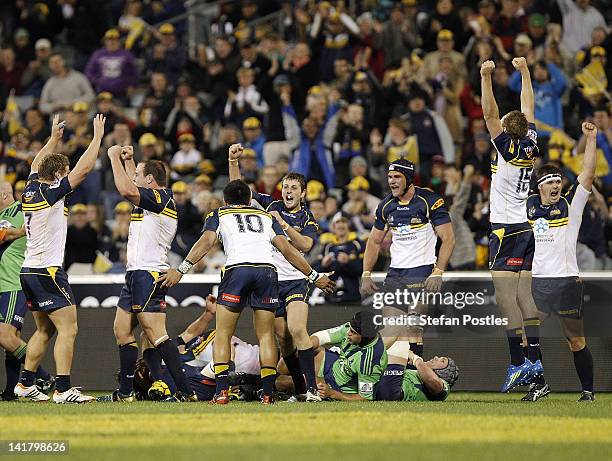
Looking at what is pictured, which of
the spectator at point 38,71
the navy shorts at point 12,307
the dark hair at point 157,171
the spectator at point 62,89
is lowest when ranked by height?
the navy shorts at point 12,307

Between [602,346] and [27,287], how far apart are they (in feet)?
22.9

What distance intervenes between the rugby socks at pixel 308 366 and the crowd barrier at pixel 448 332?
2207 millimetres

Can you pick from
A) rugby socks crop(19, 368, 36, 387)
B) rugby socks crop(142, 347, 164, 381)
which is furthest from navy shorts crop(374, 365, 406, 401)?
rugby socks crop(19, 368, 36, 387)

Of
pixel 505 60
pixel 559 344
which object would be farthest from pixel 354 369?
pixel 505 60

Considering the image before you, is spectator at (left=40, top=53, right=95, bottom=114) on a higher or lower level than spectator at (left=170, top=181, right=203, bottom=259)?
higher

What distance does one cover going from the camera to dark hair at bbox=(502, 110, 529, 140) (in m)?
12.9

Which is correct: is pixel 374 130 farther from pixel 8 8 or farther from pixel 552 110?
pixel 8 8

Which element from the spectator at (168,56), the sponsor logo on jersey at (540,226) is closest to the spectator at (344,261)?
the sponsor logo on jersey at (540,226)

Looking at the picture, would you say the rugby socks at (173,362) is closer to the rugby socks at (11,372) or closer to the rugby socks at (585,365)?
the rugby socks at (11,372)

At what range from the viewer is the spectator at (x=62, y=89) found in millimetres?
22938

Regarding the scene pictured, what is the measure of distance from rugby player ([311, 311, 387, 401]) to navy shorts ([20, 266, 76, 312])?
9.64 ft

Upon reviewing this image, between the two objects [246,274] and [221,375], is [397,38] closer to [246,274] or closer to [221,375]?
[246,274]

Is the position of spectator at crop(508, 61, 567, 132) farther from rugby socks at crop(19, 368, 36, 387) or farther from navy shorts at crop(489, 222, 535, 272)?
rugby socks at crop(19, 368, 36, 387)

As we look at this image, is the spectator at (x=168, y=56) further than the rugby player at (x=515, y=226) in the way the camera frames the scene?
Yes
